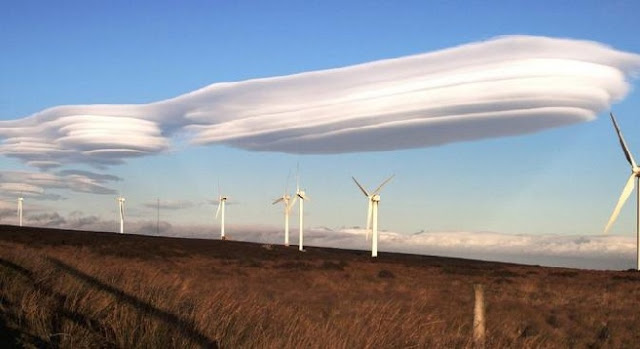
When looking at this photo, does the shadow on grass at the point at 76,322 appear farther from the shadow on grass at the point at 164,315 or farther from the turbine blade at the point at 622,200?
the turbine blade at the point at 622,200

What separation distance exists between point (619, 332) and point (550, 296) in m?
12.0

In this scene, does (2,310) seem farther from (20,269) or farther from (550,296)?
(550,296)

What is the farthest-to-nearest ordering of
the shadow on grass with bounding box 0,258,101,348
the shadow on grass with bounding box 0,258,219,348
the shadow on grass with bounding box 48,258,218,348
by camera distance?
the shadow on grass with bounding box 48,258,218,348, the shadow on grass with bounding box 0,258,219,348, the shadow on grass with bounding box 0,258,101,348

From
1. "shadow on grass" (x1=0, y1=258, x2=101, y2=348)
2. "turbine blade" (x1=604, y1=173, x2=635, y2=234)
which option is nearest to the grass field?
"shadow on grass" (x1=0, y1=258, x2=101, y2=348)

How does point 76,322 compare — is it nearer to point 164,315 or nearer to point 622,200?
point 164,315

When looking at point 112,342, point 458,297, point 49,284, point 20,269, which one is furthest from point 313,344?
point 458,297

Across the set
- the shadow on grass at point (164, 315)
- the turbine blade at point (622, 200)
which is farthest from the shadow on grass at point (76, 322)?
the turbine blade at point (622, 200)

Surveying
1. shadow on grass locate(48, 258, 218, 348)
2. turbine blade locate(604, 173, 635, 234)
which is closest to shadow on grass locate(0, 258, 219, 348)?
shadow on grass locate(48, 258, 218, 348)

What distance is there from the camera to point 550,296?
35.8 m

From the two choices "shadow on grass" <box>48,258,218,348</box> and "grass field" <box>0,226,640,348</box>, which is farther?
"grass field" <box>0,226,640,348</box>

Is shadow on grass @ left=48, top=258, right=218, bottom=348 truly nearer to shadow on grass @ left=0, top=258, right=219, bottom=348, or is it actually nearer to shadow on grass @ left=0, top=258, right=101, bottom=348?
shadow on grass @ left=0, top=258, right=219, bottom=348

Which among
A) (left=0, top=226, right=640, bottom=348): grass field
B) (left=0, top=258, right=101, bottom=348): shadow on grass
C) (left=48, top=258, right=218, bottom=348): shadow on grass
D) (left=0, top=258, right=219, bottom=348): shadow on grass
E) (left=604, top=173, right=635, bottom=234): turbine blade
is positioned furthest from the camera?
(left=604, top=173, right=635, bottom=234): turbine blade

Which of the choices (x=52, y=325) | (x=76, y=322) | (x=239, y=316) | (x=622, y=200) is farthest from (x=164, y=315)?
(x=622, y=200)

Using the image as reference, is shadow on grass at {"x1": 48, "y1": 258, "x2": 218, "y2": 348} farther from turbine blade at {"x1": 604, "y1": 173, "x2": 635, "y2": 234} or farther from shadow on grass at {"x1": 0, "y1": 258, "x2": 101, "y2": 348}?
turbine blade at {"x1": 604, "y1": 173, "x2": 635, "y2": 234}
